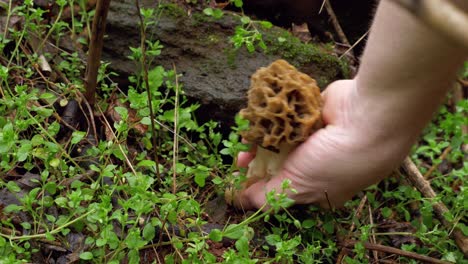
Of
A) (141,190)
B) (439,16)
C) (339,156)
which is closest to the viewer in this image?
(439,16)

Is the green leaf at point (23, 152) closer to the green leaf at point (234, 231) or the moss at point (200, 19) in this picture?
the green leaf at point (234, 231)

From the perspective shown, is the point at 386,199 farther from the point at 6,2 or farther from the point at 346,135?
the point at 6,2

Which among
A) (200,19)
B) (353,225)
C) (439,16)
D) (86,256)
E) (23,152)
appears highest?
(439,16)

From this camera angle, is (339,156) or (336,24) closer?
(339,156)

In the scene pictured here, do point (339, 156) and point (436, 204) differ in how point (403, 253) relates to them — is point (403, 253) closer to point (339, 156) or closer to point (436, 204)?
point (436, 204)

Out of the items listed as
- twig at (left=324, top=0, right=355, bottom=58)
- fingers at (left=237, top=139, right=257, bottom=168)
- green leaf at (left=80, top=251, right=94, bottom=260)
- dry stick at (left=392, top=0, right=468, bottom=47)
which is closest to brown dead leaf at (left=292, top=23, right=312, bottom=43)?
twig at (left=324, top=0, right=355, bottom=58)

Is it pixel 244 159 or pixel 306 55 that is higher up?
pixel 306 55

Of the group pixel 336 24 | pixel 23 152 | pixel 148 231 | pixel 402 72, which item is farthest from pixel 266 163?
pixel 336 24

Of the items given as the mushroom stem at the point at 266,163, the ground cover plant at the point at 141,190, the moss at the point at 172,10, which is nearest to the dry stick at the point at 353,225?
the ground cover plant at the point at 141,190
